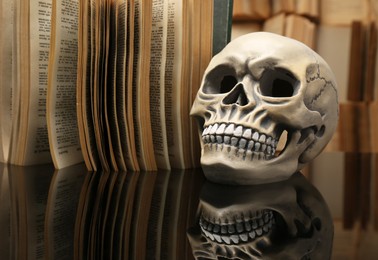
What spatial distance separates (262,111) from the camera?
2.93 feet

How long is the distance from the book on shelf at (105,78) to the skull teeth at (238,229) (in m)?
0.39

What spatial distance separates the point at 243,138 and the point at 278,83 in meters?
0.24

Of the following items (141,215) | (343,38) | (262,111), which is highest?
(343,38)

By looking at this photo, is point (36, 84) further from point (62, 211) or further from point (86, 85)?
point (62, 211)

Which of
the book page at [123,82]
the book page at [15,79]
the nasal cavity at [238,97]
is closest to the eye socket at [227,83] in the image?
the nasal cavity at [238,97]

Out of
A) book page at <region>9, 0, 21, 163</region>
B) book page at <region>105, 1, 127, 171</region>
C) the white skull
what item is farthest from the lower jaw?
book page at <region>9, 0, 21, 163</region>

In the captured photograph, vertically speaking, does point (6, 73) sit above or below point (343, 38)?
below

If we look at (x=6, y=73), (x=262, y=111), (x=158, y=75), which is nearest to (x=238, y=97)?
(x=262, y=111)

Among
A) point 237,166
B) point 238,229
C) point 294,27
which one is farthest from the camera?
point 294,27

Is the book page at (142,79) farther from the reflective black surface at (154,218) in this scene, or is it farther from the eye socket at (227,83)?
the eye socket at (227,83)

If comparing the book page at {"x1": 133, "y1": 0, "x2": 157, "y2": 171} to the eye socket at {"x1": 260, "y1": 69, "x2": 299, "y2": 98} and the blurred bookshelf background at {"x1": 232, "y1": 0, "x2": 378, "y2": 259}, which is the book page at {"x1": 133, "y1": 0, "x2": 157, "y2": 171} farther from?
the blurred bookshelf background at {"x1": 232, "y1": 0, "x2": 378, "y2": 259}

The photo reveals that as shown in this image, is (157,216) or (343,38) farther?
(343,38)

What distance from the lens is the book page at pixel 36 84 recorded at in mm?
1013

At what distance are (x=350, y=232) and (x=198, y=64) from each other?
1.83ft
